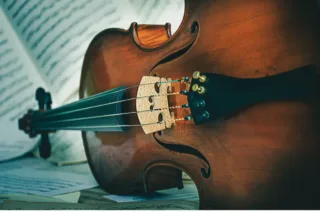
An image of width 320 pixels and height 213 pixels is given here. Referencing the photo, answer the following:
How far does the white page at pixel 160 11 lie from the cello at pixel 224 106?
0.16m

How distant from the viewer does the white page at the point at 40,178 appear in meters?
0.91

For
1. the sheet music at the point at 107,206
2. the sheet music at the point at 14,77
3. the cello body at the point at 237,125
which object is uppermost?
the sheet music at the point at 14,77

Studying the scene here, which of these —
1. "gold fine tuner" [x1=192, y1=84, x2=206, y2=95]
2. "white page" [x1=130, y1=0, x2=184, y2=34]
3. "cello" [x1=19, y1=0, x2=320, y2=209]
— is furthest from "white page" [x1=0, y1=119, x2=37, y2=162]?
"gold fine tuner" [x1=192, y1=84, x2=206, y2=95]

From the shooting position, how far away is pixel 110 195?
885 mm

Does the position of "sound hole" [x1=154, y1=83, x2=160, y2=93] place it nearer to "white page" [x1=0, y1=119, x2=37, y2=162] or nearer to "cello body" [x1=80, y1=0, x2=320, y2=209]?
"cello body" [x1=80, y1=0, x2=320, y2=209]

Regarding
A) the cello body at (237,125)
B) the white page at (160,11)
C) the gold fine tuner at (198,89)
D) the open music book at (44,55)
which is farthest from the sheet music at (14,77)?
the gold fine tuner at (198,89)

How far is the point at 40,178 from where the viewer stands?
3.44ft

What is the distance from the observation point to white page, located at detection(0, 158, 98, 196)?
35.7 inches

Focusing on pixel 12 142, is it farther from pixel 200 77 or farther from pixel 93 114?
pixel 200 77

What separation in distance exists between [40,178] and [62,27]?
0.63 m

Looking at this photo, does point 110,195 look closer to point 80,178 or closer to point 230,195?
point 80,178

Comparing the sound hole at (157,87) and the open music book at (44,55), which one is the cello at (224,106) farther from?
the open music book at (44,55)

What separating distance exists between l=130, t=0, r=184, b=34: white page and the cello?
0.52 ft

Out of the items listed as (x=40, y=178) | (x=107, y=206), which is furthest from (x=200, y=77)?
(x=40, y=178)
